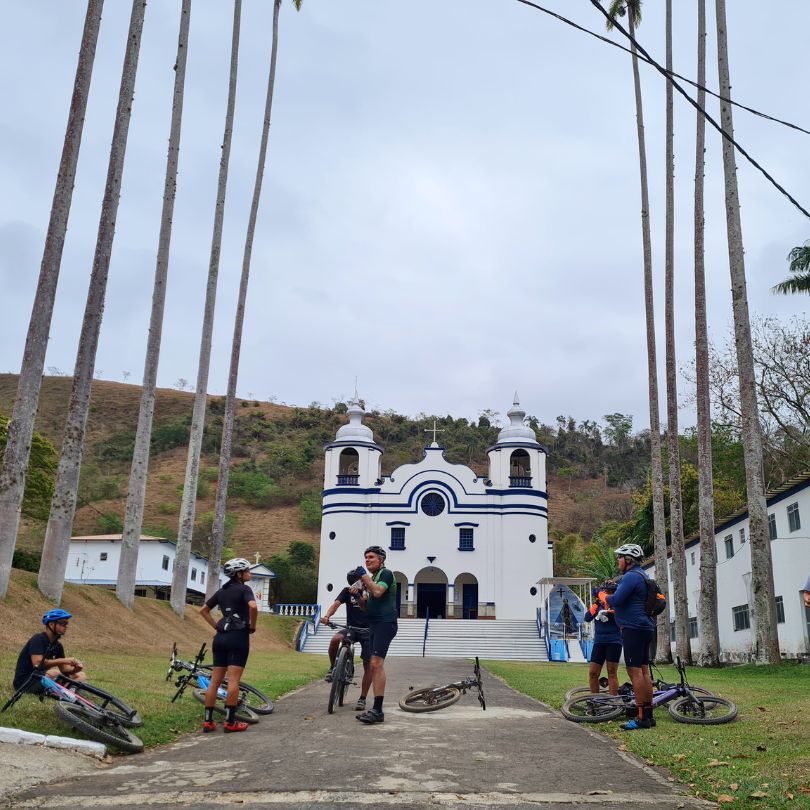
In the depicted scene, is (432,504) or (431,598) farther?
(432,504)

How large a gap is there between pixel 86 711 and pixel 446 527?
38.5 m

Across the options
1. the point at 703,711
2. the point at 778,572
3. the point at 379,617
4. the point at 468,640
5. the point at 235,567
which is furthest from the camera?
the point at 468,640

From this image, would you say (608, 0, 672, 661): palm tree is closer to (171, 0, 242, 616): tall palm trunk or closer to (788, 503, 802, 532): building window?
(788, 503, 802, 532): building window

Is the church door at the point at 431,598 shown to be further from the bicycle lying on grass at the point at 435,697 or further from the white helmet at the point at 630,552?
the white helmet at the point at 630,552

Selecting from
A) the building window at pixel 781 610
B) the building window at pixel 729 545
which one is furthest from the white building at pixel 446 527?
the building window at pixel 781 610

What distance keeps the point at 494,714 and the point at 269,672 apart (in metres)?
8.63

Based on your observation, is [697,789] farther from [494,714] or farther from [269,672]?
[269,672]

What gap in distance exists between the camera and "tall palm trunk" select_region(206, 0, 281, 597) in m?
29.4

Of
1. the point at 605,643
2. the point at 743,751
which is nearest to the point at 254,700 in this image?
the point at 605,643

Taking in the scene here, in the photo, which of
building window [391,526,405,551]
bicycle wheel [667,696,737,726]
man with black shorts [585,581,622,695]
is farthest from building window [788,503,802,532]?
building window [391,526,405,551]

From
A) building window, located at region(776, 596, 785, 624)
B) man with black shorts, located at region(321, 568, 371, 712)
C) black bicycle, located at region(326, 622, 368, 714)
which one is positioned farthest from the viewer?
building window, located at region(776, 596, 785, 624)

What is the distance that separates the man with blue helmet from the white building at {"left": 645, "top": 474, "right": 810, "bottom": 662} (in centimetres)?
2006

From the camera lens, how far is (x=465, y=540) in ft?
148

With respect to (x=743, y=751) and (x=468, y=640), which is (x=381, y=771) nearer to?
(x=743, y=751)
